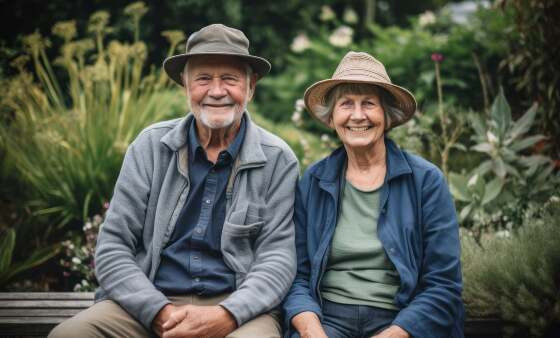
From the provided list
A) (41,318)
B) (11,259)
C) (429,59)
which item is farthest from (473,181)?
(11,259)

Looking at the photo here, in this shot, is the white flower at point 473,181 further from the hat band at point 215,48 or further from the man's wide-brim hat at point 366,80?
the hat band at point 215,48

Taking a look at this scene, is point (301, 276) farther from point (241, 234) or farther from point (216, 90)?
point (216, 90)

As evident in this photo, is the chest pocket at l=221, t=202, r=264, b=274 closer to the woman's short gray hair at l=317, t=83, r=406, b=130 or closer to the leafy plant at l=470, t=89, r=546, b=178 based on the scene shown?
the woman's short gray hair at l=317, t=83, r=406, b=130

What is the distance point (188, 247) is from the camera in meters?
2.99

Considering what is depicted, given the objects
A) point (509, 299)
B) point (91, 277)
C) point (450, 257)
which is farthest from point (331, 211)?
point (91, 277)

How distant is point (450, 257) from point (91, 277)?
2.60 meters

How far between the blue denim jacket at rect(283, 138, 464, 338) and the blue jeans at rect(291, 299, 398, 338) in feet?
0.27

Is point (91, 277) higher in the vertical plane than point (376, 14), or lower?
lower

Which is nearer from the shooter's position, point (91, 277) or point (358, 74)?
point (358, 74)

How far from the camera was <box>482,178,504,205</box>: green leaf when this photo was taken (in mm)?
4105

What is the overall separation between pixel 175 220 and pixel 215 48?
909 mm

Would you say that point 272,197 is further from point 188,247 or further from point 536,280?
point 536,280

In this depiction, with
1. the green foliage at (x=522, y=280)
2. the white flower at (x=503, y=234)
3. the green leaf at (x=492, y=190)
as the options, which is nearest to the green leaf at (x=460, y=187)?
the green leaf at (x=492, y=190)

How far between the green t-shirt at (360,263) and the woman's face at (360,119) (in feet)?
0.92
